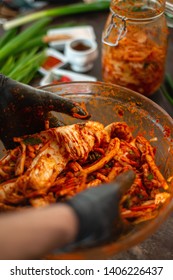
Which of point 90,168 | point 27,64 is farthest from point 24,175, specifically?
point 27,64

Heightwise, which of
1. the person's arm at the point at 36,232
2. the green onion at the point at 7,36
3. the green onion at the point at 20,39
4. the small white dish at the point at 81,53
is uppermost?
the person's arm at the point at 36,232

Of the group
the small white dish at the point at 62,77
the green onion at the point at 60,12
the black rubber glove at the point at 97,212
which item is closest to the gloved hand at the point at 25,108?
the black rubber glove at the point at 97,212

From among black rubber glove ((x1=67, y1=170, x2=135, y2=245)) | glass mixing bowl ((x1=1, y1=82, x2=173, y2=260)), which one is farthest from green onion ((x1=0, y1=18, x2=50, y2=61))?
black rubber glove ((x1=67, y1=170, x2=135, y2=245))

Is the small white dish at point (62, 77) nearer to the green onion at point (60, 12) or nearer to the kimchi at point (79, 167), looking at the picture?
the green onion at point (60, 12)

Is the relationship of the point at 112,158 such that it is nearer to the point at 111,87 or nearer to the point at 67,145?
the point at 67,145

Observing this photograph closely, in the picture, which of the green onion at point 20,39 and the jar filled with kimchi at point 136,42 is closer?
the jar filled with kimchi at point 136,42

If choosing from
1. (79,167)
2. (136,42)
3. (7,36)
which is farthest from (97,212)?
(7,36)

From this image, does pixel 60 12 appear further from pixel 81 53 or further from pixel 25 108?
pixel 25 108
